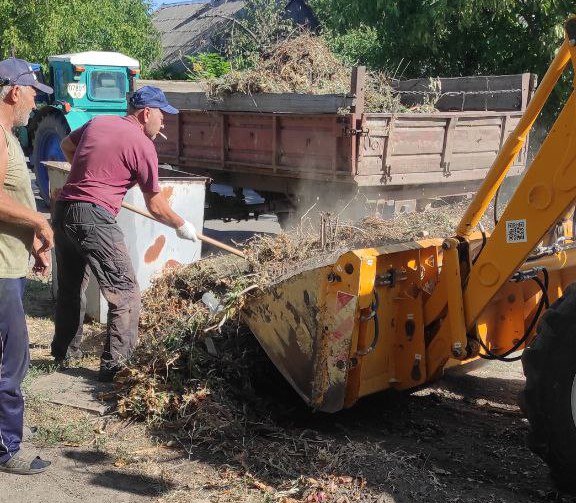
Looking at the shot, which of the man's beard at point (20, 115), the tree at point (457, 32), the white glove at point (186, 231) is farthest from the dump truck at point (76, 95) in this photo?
the man's beard at point (20, 115)

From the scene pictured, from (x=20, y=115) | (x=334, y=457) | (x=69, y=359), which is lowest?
(x=69, y=359)

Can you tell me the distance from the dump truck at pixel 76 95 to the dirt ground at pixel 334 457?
8.18 m

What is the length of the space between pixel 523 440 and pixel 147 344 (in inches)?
92.4

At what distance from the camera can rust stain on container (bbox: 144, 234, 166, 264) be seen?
6.66 m

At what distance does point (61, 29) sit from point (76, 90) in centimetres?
621

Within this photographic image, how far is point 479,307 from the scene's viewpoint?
3984mm

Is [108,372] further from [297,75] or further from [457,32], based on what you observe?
[457,32]

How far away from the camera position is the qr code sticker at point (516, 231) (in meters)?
3.69

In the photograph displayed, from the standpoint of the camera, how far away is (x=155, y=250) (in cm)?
671

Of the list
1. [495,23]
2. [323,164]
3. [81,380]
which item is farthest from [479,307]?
[495,23]

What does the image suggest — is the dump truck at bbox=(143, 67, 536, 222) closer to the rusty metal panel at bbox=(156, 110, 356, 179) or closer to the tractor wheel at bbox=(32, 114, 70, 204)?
the rusty metal panel at bbox=(156, 110, 356, 179)

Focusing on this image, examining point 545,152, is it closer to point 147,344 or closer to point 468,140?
point 147,344

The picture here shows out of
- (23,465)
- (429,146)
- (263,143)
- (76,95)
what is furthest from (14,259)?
(76,95)

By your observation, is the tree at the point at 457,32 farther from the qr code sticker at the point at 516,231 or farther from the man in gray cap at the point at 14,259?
the man in gray cap at the point at 14,259
